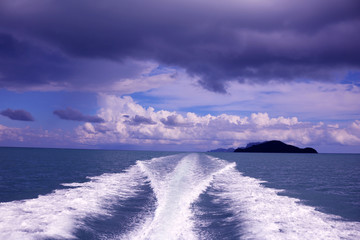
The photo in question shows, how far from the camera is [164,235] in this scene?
11.4 meters

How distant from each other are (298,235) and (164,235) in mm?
6237

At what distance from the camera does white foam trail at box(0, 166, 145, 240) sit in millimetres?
11357

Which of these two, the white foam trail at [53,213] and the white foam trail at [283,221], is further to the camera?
the white foam trail at [283,221]

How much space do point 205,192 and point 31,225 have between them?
14578 millimetres

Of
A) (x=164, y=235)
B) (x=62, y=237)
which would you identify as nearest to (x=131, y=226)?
(x=164, y=235)

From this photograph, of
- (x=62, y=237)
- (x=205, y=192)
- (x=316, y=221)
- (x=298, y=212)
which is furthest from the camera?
(x=205, y=192)

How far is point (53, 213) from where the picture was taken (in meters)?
14.2

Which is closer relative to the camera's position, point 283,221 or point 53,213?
point 283,221

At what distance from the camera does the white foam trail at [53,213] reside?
11.4 m

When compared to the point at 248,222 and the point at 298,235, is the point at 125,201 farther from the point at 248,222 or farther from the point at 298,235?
the point at 298,235

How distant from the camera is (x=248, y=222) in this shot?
13625 millimetres

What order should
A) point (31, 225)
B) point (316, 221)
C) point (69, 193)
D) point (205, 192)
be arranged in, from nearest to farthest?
point (31, 225), point (316, 221), point (69, 193), point (205, 192)

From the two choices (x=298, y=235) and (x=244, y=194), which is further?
(x=244, y=194)

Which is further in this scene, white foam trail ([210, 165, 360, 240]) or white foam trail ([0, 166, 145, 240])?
white foam trail ([210, 165, 360, 240])
